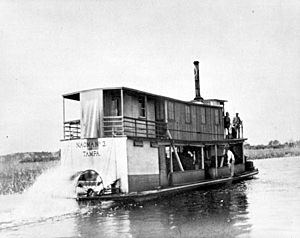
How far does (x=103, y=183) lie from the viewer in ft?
58.9

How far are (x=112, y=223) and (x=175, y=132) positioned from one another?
36.0 ft

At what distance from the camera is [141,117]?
71.0 ft

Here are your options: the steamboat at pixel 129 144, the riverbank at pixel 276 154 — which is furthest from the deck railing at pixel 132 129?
the riverbank at pixel 276 154

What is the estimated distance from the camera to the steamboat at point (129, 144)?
17.9m

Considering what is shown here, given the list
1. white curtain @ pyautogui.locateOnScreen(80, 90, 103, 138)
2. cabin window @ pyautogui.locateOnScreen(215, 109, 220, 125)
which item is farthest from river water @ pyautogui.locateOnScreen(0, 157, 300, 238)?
cabin window @ pyautogui.locateOnScreen(215, 109, 220, 125)

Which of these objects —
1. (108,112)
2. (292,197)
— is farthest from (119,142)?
(292,197)

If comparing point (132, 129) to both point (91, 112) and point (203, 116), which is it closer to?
point (91, 112)

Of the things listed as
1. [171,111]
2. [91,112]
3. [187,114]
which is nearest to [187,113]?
[187,114]

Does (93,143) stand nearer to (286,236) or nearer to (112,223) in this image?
(112,223)

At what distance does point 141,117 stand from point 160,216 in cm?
801

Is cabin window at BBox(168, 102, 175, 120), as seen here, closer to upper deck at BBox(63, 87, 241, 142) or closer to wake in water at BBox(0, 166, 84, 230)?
upper deck at BBox(63, 87, 241, 142)

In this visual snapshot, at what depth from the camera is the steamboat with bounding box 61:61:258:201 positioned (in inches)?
706

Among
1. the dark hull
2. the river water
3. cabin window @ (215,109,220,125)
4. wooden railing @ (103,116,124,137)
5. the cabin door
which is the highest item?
cabin window @ (215,109,220,125)

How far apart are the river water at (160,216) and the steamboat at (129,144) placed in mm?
946
